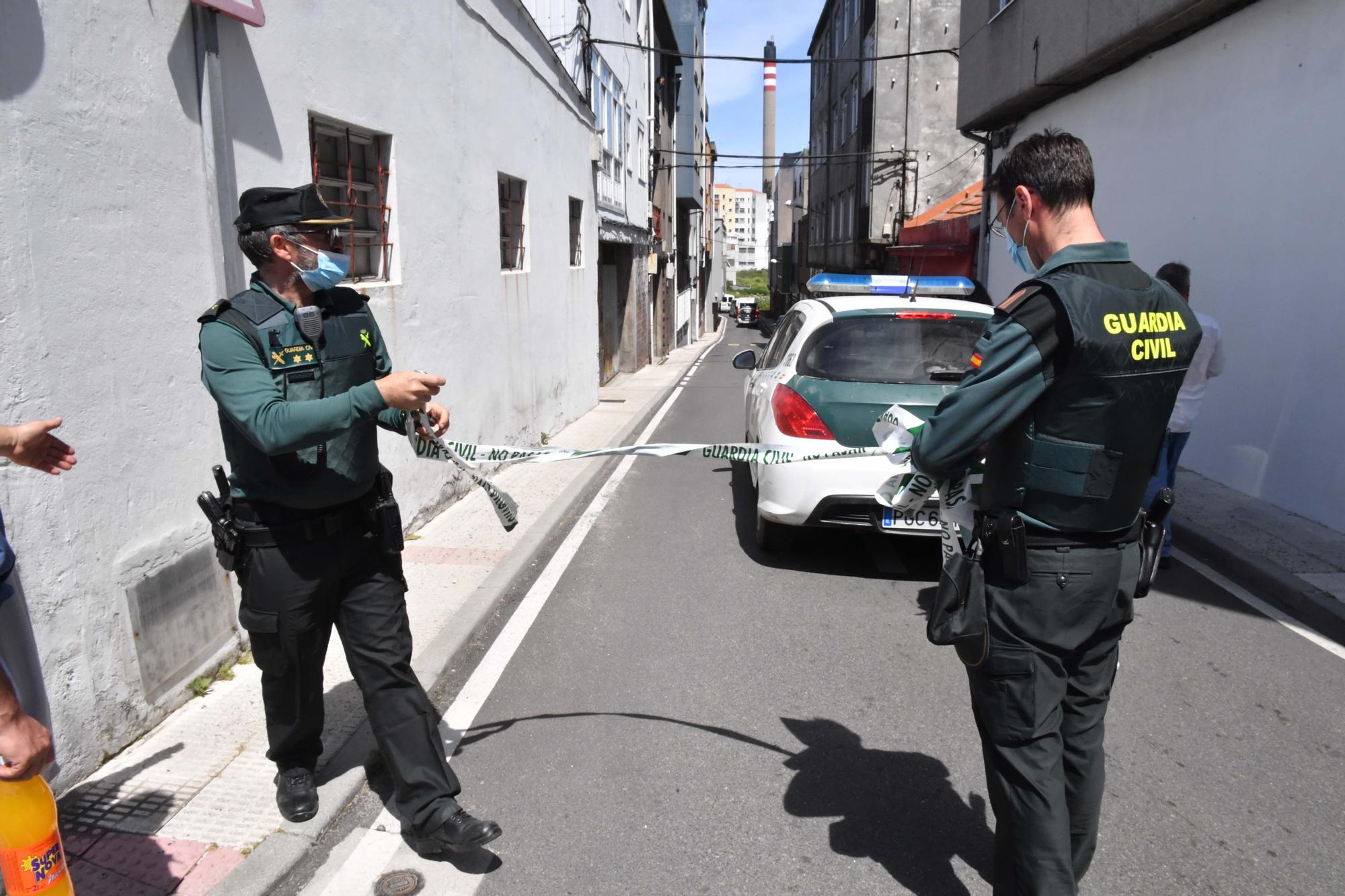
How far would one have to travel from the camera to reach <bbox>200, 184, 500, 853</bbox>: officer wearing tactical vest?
9.11 ft

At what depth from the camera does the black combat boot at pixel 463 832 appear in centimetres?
290

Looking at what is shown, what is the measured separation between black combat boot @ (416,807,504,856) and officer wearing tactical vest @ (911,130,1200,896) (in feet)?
4.96

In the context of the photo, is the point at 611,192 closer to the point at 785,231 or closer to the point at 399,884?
the point at 399,884

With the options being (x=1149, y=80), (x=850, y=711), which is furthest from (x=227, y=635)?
(x=1149, y=80)

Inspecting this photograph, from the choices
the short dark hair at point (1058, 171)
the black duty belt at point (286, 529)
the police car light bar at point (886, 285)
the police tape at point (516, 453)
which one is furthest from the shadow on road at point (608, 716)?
the police car light bar at point (886, 285)

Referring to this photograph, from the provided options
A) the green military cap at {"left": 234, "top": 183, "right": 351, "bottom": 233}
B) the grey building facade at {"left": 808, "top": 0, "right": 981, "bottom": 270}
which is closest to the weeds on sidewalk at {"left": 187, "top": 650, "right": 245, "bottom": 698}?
the green military cap at {"left": 234, "top": 183, "right": 351, "bottom": 233}

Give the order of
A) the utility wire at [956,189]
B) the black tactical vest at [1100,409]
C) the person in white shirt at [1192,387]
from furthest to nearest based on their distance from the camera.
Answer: the utility wire at [956,189] < the person in white shirt at [1192,387] < the black tactical vest at [1100,409]

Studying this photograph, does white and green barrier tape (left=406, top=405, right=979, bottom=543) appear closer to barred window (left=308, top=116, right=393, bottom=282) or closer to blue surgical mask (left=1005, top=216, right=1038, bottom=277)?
blue surgical mask (left=1005, top=216, right=1038, bottom=277)

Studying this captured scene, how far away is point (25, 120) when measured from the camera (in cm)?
312

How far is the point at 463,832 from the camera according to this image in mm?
2908

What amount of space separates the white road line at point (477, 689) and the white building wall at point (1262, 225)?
5713mm

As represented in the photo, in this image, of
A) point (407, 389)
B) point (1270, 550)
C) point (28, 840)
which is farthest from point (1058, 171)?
point (1270, 550)

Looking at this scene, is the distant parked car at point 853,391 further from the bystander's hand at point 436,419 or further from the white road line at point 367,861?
the white road line at point 367,861

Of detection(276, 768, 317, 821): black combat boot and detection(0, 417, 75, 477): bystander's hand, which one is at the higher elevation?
detection(0, 417, 75, 477): bystander's hand
